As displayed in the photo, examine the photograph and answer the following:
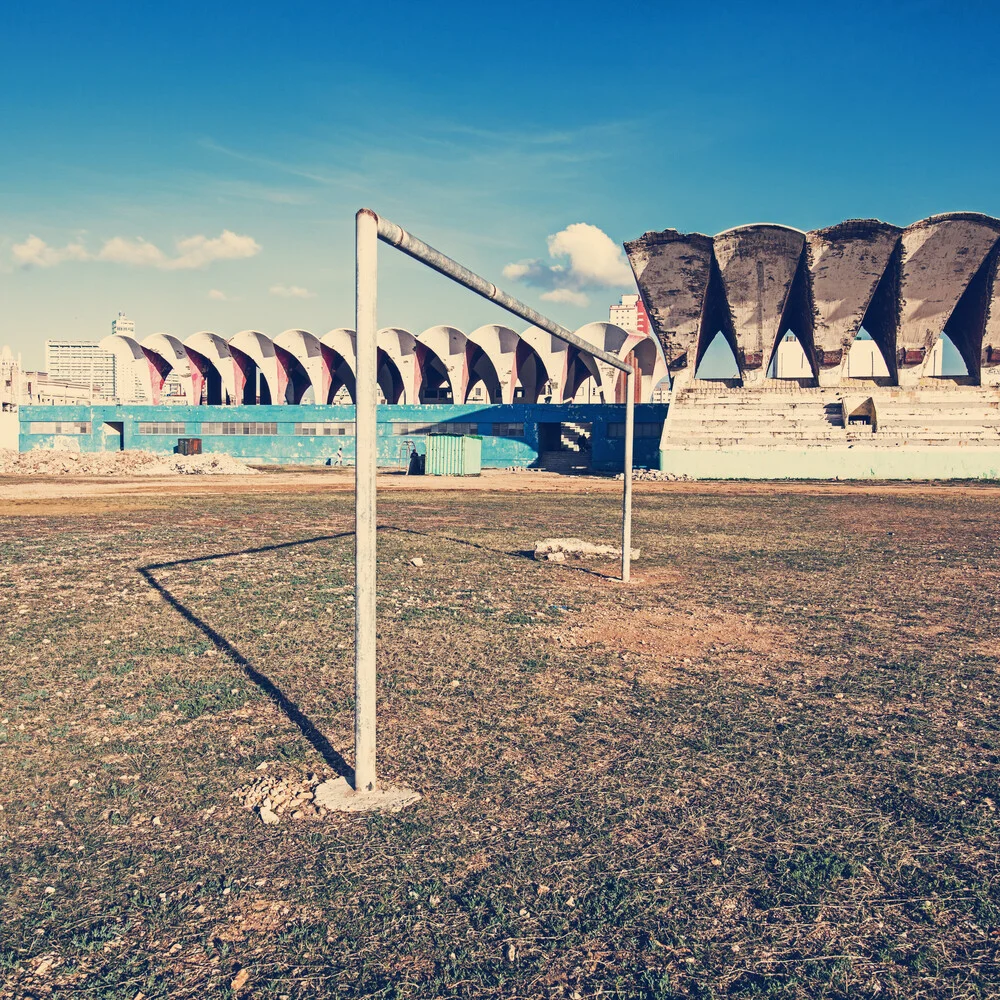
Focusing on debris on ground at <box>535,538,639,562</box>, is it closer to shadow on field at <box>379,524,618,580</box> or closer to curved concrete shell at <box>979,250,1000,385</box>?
shadow on field at <box>379,524,618,580</box>

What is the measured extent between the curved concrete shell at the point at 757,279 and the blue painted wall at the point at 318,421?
7228 mm

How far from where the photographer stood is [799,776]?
4520mm

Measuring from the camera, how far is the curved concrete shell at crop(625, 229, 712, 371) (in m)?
43.7

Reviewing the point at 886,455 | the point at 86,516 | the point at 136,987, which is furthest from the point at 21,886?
the point at 886,455

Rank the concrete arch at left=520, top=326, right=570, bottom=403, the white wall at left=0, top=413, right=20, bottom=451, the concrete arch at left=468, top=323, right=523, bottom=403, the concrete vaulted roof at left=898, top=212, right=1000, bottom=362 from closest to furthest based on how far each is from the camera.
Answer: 1. the concrete vaulted roof at left=898, top=212, right=1000, bottom=362
2. the white wall at left=0, top=413, right=20, bottom=451
3. the concrete arch at left=520, top=326, right=570, bottom=403
4. the concrete arch at left=468, top=323, right=523, bottom=403

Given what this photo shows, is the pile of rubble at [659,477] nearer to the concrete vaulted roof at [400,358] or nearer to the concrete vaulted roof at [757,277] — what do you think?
the concrete vaulted roof at [757,277]

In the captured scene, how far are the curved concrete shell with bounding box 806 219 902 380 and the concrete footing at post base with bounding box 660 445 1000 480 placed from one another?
11.9 meters

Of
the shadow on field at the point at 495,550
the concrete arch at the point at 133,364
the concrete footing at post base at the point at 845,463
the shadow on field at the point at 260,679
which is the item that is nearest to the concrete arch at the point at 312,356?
the concrete arch at the point at 133,364

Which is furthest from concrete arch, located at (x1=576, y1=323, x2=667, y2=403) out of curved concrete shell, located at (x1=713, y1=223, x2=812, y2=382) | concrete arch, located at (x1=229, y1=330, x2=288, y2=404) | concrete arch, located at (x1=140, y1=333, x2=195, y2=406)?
concrete arch, located at (x1=140, y1=333, x2=195, y2=406)

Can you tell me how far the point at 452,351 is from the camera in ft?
186

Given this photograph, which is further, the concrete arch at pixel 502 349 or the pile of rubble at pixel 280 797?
the concrete arch at pixel 502 349

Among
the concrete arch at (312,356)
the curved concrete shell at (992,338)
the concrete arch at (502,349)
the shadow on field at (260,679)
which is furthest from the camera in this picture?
the concrete arch at (312,356)

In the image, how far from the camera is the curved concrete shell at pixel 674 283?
4369cm

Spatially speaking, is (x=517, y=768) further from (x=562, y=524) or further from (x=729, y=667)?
(x=562, y=524)
